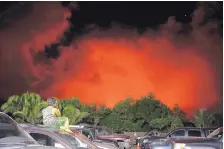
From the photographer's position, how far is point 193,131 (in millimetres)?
19422

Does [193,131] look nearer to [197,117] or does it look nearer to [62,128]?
[62,128]

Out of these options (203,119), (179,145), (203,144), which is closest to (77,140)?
(179,145)

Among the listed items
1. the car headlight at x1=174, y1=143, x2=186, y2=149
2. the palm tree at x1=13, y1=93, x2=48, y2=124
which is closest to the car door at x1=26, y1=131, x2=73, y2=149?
the car headlight at x1=174, y1=143, x2=186, y2=149

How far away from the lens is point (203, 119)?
3803 centimetres

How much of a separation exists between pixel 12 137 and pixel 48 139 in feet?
10.6

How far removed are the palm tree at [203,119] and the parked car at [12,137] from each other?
33780 millimetres

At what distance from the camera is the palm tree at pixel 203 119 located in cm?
3762

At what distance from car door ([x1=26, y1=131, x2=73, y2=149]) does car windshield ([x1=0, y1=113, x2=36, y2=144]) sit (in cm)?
265

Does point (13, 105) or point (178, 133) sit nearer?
point (178, 133)

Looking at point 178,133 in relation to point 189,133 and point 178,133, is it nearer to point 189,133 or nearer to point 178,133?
point 178,133

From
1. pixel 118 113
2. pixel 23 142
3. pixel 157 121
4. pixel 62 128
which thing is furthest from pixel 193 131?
pixel 118 113

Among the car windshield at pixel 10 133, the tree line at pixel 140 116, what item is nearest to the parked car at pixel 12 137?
the car windshield at pixel 10 133

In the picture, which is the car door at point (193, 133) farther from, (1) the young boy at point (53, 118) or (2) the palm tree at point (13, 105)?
(2) the palm tree at point (13, 105)

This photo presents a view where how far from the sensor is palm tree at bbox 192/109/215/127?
123 feet
